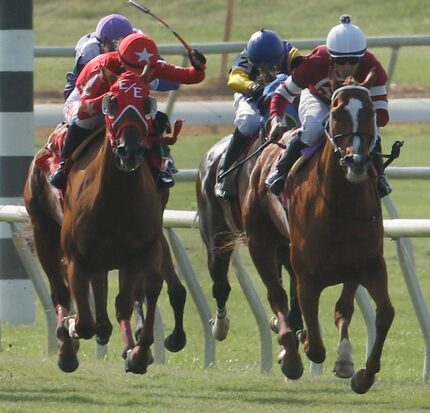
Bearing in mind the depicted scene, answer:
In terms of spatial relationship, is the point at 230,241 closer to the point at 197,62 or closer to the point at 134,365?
the point at 197,62

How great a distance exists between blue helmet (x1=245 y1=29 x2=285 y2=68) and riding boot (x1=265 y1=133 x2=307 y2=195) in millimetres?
1081

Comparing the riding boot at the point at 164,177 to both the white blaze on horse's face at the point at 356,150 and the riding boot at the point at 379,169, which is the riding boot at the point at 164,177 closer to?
the riding boot at the point at 379,169

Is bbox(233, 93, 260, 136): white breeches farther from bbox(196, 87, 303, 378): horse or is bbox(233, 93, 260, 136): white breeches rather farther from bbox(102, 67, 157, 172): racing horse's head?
bbox(102, 67, 157, 172): racing horse's head

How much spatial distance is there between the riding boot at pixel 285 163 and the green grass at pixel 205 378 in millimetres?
1095

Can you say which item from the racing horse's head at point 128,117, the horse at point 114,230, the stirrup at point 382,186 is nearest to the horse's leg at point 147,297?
the horse at point 114,230

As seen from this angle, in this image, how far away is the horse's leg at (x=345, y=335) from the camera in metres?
8.77

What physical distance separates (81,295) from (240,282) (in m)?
1.60

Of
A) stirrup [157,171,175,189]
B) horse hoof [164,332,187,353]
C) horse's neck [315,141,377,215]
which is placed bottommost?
horse hoof [164,332,187,353]

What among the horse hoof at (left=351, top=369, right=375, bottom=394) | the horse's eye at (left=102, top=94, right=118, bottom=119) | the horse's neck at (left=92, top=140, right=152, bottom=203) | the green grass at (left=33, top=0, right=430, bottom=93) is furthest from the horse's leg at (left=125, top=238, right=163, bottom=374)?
the green grass at (left=33, top=0, right=430, bottom=93)

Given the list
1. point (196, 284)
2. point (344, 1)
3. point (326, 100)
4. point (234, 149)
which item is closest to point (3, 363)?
point (196, 284)

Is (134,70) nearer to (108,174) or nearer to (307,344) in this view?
(108,174)

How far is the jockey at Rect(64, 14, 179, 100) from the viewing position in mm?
9625

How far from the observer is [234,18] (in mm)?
39594

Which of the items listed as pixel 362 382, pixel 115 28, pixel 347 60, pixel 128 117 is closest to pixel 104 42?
pixel 115 28
